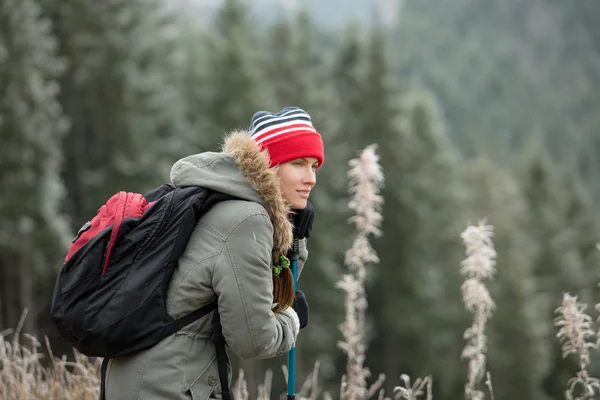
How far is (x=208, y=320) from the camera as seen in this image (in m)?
2.58

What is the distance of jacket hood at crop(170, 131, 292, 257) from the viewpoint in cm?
258

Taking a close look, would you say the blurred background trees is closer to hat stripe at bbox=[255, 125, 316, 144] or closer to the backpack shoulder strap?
hat stripe at bbox=[255, 125, 316, 144]

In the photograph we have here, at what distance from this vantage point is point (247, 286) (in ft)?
8.01

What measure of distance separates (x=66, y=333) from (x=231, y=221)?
2.16 feet

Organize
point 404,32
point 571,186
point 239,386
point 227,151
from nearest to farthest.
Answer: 1. point 227,151
2. point 239,386
3. point 571,186
4. point 404,32

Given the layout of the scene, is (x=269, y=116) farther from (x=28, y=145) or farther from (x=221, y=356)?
(x=28, y=145)

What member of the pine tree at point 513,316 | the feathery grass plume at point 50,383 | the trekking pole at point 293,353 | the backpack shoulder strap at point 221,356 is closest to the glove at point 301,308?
the trekking pole at point 293,353

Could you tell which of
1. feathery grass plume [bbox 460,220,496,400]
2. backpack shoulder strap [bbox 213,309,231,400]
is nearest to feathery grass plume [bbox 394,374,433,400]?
feathery grass plume [bbox 460,220,496,400]

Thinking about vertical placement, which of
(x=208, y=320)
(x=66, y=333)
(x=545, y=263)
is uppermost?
(x=545, y=263)

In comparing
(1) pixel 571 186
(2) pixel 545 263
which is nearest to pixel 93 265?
(2) pixel 545 263

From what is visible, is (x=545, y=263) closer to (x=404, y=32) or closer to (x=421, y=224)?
(x=421, y=224)

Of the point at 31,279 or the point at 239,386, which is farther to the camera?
the point at 31,279

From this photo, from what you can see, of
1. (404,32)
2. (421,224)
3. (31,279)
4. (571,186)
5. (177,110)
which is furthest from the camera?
(404,32)

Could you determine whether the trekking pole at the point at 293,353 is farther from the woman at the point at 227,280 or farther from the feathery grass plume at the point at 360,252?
the feathery grass plume at the point at 360,252
